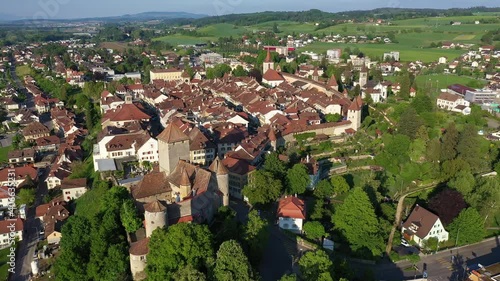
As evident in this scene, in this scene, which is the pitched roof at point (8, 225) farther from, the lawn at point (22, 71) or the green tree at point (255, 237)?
the lawn at point (22, 71)

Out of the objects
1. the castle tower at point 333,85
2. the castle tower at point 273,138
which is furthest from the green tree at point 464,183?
the castle tower at point 333,85

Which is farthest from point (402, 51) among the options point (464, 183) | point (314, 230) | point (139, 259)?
point (139, 259)

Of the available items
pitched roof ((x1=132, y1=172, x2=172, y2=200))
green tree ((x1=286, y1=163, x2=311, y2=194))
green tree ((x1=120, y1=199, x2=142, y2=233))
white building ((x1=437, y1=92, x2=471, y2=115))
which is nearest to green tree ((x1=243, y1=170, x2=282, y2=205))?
green tree ((x1=286, y1=163, x2=311, y2=194))

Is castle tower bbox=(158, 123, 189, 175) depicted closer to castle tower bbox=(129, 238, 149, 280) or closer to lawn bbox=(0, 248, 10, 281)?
castle tower bbox=(129, 238, 149, 280)

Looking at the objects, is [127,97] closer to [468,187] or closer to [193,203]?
[193,203]

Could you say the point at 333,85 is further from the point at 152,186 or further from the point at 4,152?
the point at 4,152

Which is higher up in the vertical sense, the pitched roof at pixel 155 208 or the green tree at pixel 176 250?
the pitched roof at pixel 155 208
